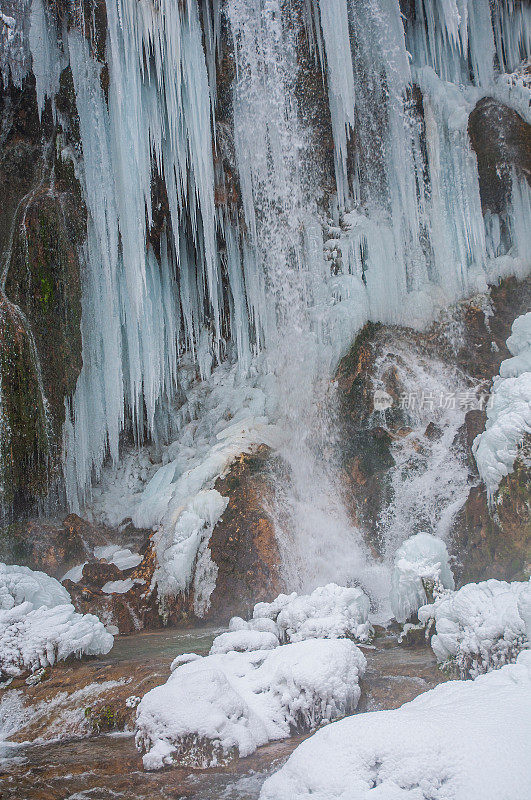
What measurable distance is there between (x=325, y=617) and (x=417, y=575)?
0.99 metres

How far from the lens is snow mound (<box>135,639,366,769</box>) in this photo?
355 centimetres

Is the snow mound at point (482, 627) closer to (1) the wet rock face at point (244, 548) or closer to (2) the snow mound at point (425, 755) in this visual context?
(2) the snow mound at point (425, 755)

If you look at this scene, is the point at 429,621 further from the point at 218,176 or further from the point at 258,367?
the point at 218,176

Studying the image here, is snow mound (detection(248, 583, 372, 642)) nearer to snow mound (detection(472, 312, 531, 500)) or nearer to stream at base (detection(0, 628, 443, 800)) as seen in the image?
stream at base (detection(0, 628, 443, 800))

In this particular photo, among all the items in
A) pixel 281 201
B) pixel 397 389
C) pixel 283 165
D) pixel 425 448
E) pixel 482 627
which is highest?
pixel 283 165

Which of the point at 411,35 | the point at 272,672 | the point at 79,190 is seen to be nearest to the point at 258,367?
the point at 79,190

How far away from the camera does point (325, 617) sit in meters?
5.32

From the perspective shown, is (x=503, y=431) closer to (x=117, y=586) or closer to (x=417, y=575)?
(x=417, y=575)

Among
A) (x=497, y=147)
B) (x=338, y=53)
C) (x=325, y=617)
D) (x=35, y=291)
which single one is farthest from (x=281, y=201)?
(x=325, y=617)

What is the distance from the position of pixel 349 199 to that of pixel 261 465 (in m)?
4.35

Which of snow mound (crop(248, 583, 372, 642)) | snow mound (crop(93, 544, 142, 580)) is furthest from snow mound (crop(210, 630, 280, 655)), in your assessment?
snow mound (crop(93, 544, 142, 580))

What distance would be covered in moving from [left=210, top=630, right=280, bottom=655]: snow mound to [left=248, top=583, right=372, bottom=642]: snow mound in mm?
242

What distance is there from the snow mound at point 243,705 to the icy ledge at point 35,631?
5.70ft

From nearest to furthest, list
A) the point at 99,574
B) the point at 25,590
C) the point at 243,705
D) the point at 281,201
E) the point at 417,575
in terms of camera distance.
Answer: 1. the point at 243,705
2. the point at 417,575
3. the point at 25,590
4. the point at 99,574
5. the point at 281,201
